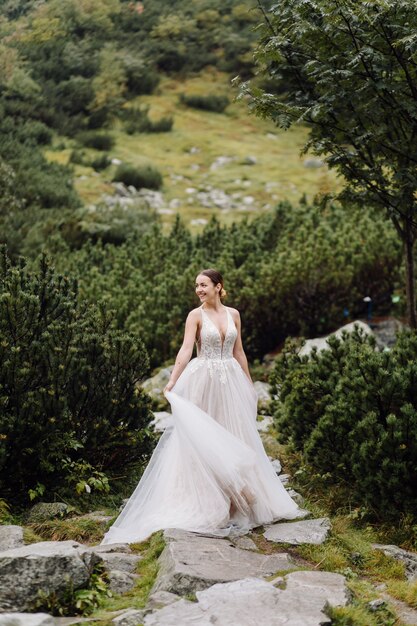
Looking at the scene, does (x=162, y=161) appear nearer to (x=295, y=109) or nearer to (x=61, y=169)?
(x=61, y=169)

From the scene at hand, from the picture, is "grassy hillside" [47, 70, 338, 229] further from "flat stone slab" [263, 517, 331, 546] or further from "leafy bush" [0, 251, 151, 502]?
"flat stone slab" [263, 517, 331, 546]

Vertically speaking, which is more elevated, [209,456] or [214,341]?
[214,341]

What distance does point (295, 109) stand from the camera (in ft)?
21.4

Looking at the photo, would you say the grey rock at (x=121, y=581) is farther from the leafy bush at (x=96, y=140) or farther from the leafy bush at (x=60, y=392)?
the leafy bush at (x=96, y=140)

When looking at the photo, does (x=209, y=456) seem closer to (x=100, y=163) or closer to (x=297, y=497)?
(x=297, y=497)

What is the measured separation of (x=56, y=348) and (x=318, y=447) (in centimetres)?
225

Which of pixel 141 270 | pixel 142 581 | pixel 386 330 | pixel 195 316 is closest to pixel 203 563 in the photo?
pixel 142 581

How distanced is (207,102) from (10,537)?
23544mm

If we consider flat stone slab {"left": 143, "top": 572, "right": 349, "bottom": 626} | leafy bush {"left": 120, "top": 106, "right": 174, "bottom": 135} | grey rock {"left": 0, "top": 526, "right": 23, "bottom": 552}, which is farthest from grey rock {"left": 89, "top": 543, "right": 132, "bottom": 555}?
leafy bush {"left": 120, "top": 106, "right": 174, "bottom": 135}

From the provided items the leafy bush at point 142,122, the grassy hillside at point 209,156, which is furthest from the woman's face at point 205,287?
the leafy bush at point 142,122

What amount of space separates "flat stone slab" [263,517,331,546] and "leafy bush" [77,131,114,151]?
735 inches

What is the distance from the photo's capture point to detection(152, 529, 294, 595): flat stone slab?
3982mm

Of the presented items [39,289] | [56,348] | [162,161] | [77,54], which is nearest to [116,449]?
[56,348]

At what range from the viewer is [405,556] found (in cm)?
523
